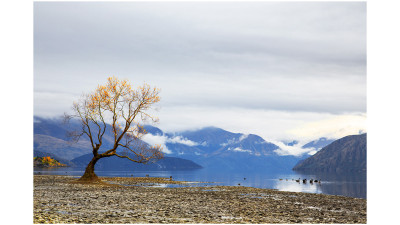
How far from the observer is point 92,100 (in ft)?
210

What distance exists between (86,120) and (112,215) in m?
42.6

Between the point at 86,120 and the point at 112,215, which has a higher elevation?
the point at 86,120

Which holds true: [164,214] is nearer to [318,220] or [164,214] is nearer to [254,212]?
[254,212]

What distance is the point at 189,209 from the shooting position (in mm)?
30047

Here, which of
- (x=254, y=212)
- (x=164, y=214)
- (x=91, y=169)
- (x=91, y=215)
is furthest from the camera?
(x=91, y=169)
